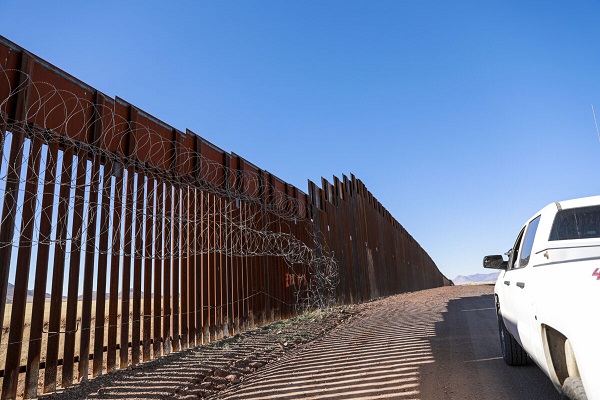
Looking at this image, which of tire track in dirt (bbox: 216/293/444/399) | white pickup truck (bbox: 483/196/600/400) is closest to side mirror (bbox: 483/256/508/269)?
white pickup truck (bbox: 483/196/600/400)

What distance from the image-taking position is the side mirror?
4557mm

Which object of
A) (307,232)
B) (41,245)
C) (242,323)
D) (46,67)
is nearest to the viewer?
(41,245)

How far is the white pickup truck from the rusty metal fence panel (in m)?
4.61

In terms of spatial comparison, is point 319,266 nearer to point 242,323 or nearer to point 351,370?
point 242,323

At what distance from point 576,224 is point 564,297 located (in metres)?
1.15

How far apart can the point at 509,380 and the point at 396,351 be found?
69.7 inches

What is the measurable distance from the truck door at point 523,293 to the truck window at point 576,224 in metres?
0.31

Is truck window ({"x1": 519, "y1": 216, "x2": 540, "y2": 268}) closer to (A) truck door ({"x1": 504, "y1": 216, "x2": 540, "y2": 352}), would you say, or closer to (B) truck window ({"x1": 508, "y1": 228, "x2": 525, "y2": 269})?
(A) truck door ({"x1": 504, "y1": 216, "x2": 540, "y2": 352})

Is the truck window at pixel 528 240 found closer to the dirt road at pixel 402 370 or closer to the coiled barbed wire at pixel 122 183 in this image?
the dirt road at pixel 402 370

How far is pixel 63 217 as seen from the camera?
5.01m

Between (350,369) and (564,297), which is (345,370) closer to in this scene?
(350,369)

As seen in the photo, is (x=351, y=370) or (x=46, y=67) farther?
(x=46, y=67)

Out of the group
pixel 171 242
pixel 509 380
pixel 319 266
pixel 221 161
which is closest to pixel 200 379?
pixel 171 242

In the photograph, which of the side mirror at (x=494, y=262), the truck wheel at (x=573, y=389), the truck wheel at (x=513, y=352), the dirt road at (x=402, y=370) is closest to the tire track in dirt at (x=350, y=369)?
the dirt road at (x=402, y=370)
